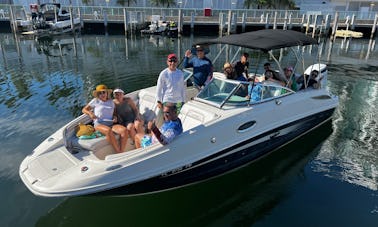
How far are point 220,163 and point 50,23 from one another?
99.4 feet

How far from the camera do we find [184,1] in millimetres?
44344

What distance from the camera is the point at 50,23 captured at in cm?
2970

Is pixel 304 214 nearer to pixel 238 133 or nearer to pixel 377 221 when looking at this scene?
pixel 377 221

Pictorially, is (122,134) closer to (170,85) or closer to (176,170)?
(176,170)

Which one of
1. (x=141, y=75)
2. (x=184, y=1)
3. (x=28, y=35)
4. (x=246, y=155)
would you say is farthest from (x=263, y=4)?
(x=246, y=155)

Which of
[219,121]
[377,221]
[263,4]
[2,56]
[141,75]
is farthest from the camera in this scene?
[263,4]

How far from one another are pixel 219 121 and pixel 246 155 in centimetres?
110

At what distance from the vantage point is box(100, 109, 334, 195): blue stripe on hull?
15.1 ft

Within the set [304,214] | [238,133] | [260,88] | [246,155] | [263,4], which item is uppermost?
[263,4]

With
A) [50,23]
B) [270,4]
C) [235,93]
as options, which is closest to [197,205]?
[235,93]

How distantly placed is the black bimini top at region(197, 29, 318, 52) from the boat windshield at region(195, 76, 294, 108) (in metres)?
0.78

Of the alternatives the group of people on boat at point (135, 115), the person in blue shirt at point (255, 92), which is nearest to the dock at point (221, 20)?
the person in blue shirt at point (255, 92)

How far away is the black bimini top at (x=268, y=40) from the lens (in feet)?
18.9

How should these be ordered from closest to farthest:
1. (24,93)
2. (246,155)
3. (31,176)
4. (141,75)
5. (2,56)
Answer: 1. (31,176)
2. (246,155)
3. (24,93)
4. (141,75)
5. (2,56)
